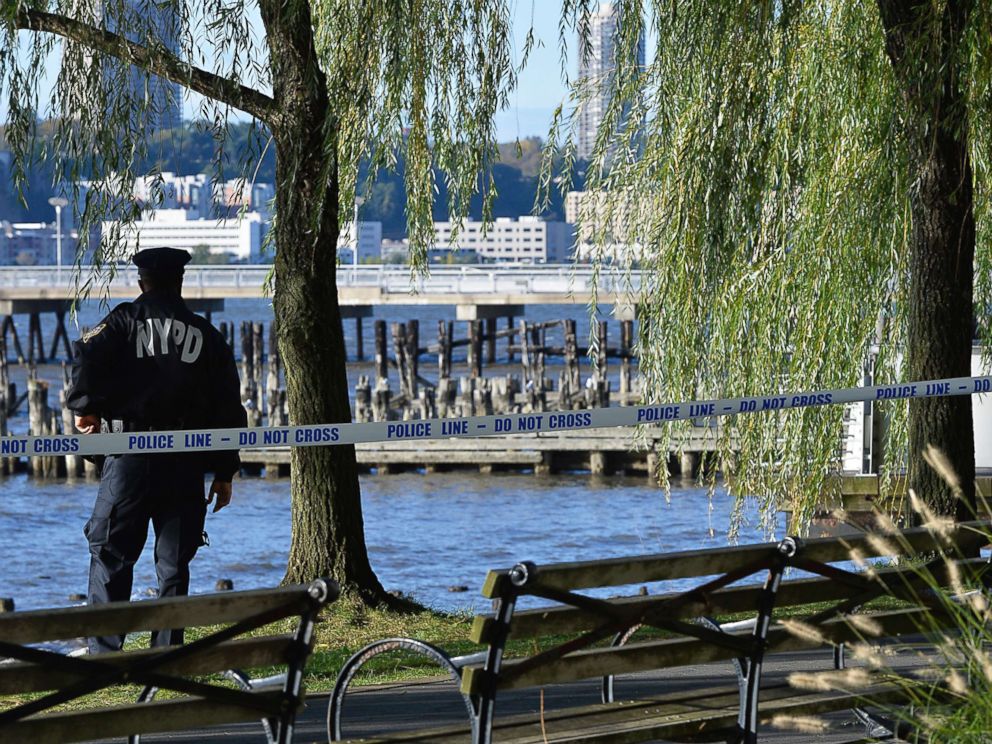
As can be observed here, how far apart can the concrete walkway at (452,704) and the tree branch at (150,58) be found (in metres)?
3.28

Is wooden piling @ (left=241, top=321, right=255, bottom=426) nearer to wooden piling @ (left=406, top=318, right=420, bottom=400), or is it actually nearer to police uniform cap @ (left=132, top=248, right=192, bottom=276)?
wooden piling @ (left=406, top=318, right=420, bottom=400)

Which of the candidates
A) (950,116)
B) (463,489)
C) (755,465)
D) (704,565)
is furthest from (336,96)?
(463,489)

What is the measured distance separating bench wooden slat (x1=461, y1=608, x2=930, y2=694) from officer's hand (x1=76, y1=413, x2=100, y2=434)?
2.50 meters

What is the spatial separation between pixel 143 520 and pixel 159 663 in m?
2.60

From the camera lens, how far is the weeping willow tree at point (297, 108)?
7996 millimetres

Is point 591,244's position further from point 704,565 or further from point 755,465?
point 704,565

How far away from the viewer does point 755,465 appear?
1048 cm

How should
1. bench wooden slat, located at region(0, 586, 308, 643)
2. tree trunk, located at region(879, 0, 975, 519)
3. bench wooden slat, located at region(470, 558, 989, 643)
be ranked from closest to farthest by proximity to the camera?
bench wooden slat, located at region(0, 586, 308, 643) → bench wooden slat, located at region(470, 558, 989, 643) → tree trunk, located at region(879, 0, 975, 519)

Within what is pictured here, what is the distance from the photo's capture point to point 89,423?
627 cm

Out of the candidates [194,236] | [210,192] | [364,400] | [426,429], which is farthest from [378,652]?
[194,236]

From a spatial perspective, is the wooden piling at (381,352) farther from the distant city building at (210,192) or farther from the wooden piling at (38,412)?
the distant city building at (210,192)

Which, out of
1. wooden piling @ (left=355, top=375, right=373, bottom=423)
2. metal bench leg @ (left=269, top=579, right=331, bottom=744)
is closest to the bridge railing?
wooden piling @ (left=355, top=375, right=373, bottom=423)

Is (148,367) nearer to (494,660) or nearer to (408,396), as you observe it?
(494,660)

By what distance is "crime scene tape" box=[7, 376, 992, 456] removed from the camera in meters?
5.93
